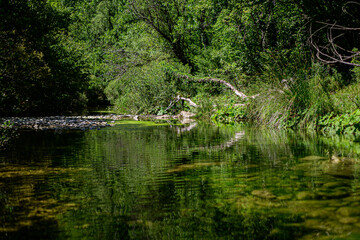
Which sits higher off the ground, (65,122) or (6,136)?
(65,122)

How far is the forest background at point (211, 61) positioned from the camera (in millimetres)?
9039

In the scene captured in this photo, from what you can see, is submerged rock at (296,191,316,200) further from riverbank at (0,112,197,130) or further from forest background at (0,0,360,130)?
riverbank at (0,112,197,130)

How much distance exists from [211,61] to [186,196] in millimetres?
17278

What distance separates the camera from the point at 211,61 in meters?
19.4

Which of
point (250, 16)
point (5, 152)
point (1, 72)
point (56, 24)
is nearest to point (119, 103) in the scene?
point (56, 24)

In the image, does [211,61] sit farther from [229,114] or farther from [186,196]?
[186,196]

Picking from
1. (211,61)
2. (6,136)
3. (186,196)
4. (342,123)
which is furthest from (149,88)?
(186,196)

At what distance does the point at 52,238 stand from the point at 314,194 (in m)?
2.05

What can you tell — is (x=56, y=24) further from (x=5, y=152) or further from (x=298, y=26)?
(x=5, y=152)

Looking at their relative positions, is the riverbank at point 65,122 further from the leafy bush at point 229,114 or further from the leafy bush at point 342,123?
the leafy bush at point 342,123

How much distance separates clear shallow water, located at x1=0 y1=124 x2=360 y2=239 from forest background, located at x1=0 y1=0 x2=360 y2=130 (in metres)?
4.39

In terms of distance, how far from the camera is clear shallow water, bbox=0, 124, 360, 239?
203cm

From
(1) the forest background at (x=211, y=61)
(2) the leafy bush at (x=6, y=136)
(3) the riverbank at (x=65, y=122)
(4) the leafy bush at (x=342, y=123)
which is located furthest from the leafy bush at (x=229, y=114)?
(2) the leafy bush at (x=6, y=136)

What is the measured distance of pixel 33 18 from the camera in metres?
18.2
